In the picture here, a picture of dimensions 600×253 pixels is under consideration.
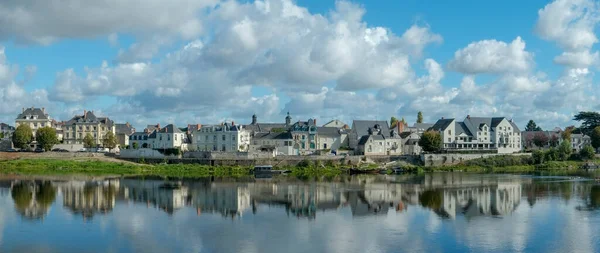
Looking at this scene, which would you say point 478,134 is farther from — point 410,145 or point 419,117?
point 419,117

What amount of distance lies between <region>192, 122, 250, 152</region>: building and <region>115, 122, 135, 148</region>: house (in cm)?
1806

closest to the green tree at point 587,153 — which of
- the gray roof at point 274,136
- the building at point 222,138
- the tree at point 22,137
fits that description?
the gray roof at point 274,136

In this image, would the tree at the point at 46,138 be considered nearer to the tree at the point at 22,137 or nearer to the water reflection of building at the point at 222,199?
the tree at the point at 22,137

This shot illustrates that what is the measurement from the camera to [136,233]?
28.1 metres

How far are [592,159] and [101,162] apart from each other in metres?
63.1

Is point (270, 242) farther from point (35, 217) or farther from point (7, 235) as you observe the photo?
point (35, 217)

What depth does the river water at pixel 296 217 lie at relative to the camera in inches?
1006

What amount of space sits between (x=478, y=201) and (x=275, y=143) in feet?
144

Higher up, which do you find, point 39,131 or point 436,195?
point 39,131

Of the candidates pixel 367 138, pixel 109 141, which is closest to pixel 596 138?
pixel 367 138

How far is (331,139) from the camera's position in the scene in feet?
283

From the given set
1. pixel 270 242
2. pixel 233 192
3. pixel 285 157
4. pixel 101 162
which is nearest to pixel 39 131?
pixel 101 162

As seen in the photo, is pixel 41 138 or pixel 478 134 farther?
pixel 478 134

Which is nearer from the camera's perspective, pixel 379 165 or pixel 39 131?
pixel 379 165
